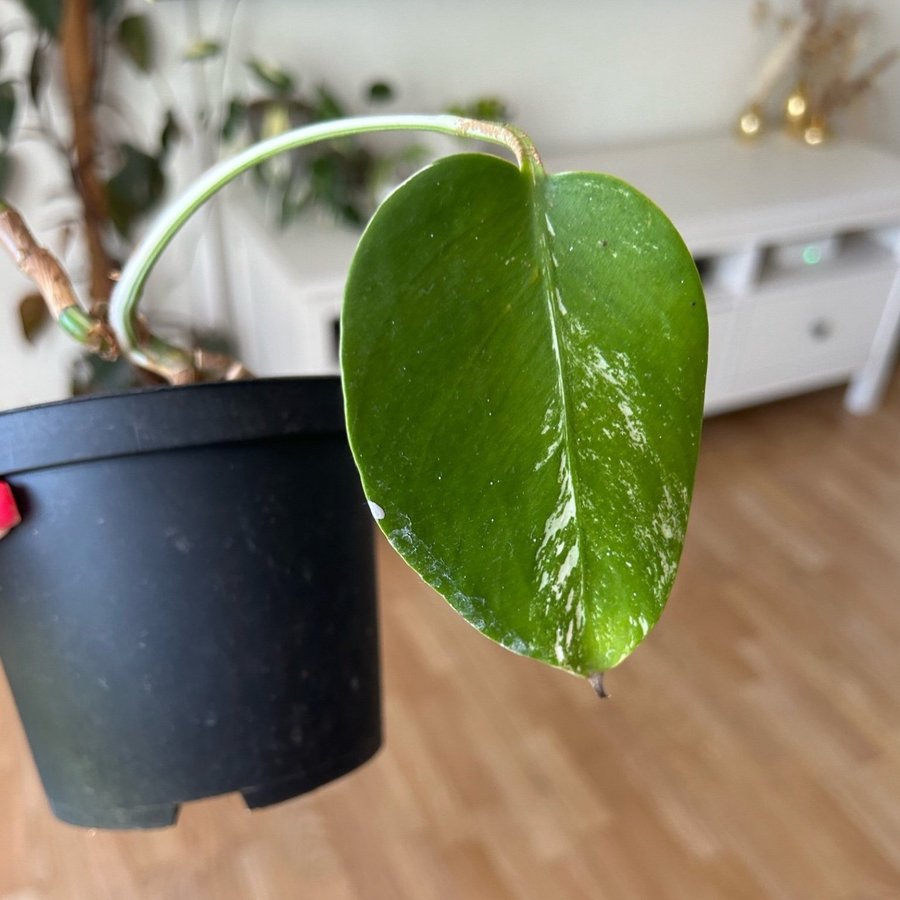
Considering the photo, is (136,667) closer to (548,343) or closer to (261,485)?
(261,485)

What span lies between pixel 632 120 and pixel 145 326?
61.6 inches

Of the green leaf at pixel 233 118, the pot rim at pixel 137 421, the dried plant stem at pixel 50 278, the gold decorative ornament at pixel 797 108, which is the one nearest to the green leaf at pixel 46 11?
the green leaf at pixel 233 118

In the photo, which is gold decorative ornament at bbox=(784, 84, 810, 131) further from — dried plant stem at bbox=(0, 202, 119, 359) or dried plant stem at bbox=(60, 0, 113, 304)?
dried plant stem at bbox=(0, 202, 119, 359)

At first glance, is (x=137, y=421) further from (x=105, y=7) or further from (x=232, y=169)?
(x=105, y=7)

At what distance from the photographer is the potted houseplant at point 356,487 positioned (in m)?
0.40

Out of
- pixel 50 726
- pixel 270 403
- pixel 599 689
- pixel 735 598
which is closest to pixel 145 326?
pixel 270 403

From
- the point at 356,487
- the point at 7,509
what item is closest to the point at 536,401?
the point at 356,487

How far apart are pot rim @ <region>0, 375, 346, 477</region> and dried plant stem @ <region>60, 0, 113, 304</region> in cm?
83

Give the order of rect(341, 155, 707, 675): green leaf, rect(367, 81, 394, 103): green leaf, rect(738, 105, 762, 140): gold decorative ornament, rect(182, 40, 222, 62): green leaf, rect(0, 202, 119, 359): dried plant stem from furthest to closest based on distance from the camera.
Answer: rect(738, 105, 762, 140): gold decorative ornament, rect(367, 81, 394, 103): green leaf, rect(182, 40, 222, 62): green leaf, rect(0, 202, 119, 359): dried plant stem, rect(341, 155, 707, 675): green leaf

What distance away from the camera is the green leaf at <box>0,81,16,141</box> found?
3.80 ft

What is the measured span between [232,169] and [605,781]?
104 centimetres

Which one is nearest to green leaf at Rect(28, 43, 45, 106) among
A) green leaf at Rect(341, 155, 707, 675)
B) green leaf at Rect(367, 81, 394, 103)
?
green leaf at Rect(367, 81, 394, 103)

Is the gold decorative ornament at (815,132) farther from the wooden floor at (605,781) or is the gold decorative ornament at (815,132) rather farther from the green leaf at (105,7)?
the green leaf at (105,7)

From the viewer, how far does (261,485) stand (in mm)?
520
